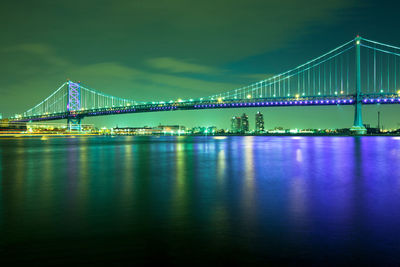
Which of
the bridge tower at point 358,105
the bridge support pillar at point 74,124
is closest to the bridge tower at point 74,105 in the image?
the bridge support pillar at point 74,124

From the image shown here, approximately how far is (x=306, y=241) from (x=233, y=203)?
2.54 metres

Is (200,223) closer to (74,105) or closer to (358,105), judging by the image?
(358,105)

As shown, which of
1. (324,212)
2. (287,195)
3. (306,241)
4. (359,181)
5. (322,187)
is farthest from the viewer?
(359,181)

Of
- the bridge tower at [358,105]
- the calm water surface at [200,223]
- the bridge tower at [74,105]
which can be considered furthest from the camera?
the bridge tower at [74,105]

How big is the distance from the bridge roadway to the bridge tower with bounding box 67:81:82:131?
2.03 feet

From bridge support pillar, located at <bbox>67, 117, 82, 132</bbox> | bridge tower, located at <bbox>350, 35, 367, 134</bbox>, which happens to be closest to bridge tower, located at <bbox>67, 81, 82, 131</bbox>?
bridge support pillar, located at <bbox>67, 117, 82, 132</bbox>

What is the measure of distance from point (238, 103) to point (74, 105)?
52.6 metres

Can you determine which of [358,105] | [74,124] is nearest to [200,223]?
[358,105]

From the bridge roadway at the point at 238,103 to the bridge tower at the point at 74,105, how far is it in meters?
0.62

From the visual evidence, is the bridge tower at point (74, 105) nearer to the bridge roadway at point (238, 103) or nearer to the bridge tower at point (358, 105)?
the bridge roadway at point (238, 103)

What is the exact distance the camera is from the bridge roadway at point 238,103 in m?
60.2

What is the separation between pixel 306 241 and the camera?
406 centimetres

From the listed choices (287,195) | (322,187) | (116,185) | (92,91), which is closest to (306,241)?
(287,195)

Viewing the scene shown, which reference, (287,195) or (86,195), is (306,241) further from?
(86,195)
